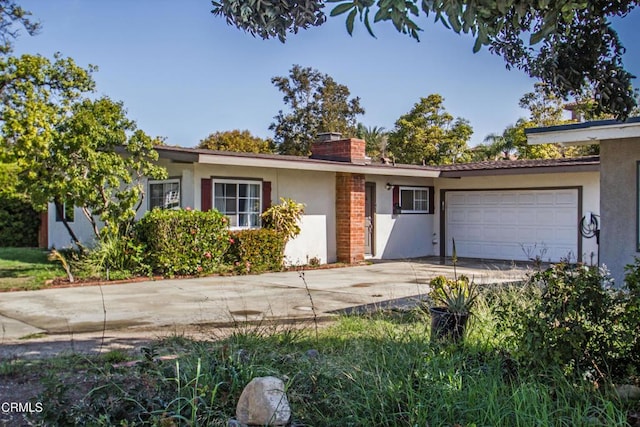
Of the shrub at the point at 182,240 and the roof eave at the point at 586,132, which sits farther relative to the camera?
the shrub at the point at 182,240

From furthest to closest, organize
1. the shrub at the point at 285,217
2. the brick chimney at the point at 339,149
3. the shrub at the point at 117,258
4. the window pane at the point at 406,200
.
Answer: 1. the window pane at the point at 406,200
2. the brick chimney at the point at 339,149
3. the shrub at the point at 285,217
4. the shrub at the point at 117,258

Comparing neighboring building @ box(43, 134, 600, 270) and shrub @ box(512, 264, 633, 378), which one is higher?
neighboring building @ box(43, 134, 600, 270)

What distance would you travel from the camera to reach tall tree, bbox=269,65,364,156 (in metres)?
37.1

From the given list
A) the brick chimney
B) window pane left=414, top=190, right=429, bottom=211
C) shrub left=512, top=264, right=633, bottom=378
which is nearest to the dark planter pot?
shrub left=512, top=264, right=633, bottom=378

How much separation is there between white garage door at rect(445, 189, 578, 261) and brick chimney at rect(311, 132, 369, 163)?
4.01 m

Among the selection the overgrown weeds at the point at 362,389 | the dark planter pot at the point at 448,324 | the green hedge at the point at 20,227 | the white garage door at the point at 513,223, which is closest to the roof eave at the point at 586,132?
the dark planter pot at the point at 448,324

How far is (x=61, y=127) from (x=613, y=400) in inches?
438

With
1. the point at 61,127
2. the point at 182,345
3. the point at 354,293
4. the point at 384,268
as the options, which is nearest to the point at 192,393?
the point at 182,345

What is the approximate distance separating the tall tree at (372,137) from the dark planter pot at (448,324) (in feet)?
105

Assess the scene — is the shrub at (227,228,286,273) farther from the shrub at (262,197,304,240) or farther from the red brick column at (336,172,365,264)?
the red brick column at (336,172,365,264)

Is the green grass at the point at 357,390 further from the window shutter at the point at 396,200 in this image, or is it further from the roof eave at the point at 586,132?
the window shutter at the point at 396,200

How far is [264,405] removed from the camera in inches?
137

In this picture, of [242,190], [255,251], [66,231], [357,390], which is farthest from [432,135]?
[357,390]

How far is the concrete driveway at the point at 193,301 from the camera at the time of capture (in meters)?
7.43
